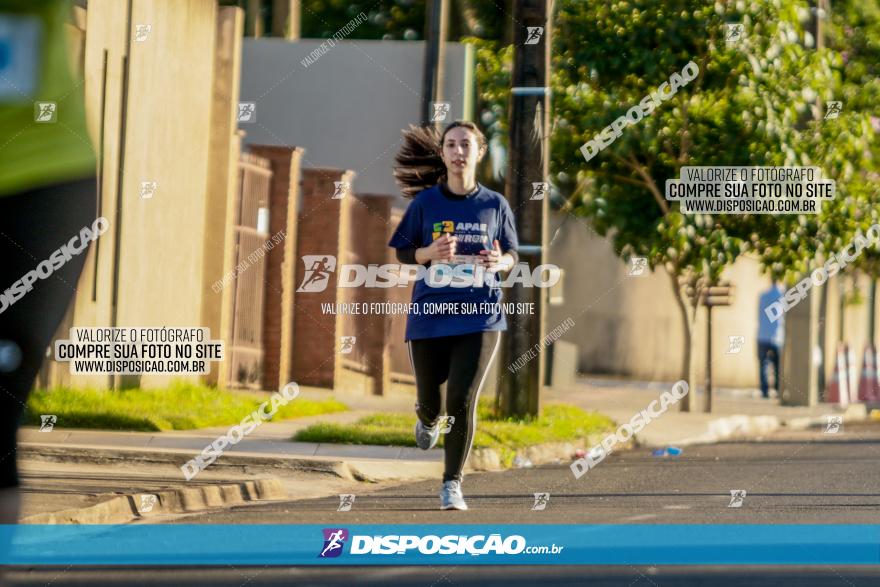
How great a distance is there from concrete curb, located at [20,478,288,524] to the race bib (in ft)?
12.4

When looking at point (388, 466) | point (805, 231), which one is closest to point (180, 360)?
point (388, 466)

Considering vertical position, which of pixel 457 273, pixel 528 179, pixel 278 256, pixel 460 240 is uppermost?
pixel 528 179

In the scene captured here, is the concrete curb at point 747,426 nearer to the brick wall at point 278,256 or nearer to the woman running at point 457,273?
the brick wall at point 278,256

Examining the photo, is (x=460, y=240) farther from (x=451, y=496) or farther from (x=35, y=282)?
(x=35, y=282)

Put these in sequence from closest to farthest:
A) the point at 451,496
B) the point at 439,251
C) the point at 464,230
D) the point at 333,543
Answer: the point at 333,543 < the point at 439,251 < the point at 464,230 < the point at 451,496

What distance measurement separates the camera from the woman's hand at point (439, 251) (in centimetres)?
715

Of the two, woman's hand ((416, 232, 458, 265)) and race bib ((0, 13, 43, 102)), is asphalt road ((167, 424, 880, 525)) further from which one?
race bib ((0, 13, 43, 102))

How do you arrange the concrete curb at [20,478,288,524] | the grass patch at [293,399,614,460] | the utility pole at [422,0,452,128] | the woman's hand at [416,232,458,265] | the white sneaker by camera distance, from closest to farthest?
the woman's hand at [416,232,458,265] < the concrete curb at [20,478,288,524] < the white sneaker < the grass patch at [293,399,614,460] < the utility pole at [422,0,452,128]

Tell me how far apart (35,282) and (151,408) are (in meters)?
8.93

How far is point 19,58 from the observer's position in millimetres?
3650

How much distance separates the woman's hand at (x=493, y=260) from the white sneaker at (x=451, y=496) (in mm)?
1125

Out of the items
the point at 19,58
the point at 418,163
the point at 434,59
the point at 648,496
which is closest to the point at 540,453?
the point at 648,496

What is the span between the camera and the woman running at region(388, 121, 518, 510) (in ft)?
23.7

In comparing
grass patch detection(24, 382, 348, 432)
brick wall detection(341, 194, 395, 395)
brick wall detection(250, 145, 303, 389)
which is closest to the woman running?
grass patch detection(24, 382, 348, 432)
